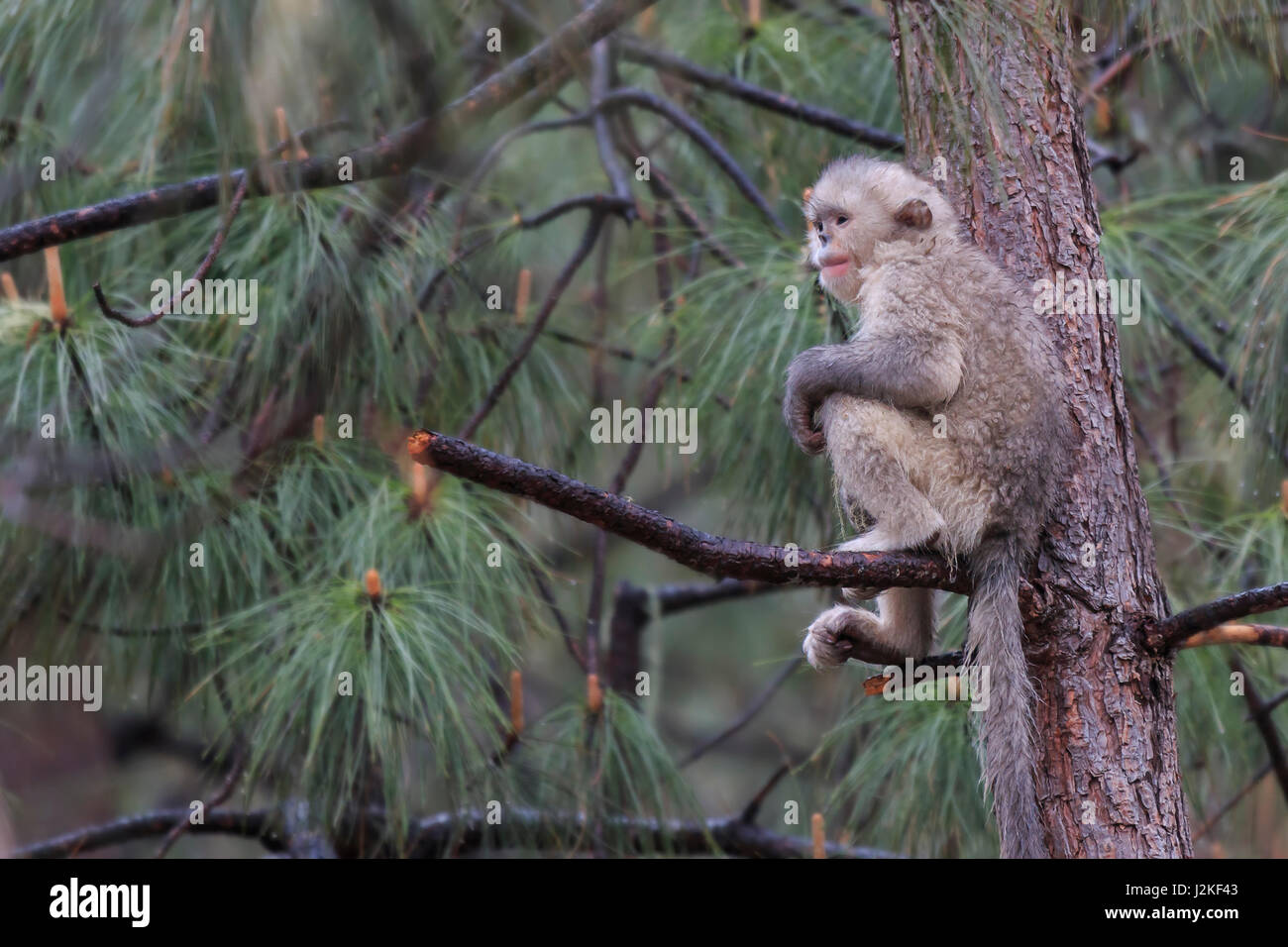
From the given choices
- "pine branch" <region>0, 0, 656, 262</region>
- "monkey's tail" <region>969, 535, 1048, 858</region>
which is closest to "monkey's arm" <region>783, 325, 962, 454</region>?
"monkey's tail" <region>969, 535, 1048, 858</region>

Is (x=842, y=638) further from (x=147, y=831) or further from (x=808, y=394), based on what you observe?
(x=147, y=831)

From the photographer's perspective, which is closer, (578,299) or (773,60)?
(773,60)

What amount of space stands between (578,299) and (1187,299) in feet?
7.48

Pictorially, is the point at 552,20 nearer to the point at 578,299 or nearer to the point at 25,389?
the point at 25,389

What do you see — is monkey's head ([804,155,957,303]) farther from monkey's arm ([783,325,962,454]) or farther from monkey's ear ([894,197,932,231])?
monkey's arm ([783,325,962,454])

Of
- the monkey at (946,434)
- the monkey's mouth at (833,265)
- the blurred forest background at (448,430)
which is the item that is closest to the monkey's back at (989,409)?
the monkey at (946,434)

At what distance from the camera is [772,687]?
13.3 ft

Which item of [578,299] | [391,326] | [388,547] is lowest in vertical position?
[388,547]

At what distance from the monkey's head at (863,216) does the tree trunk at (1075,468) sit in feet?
0.36

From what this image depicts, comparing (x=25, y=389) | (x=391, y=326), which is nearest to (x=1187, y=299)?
(x=391, y=326)

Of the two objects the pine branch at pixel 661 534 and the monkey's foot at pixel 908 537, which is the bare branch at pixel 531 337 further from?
the pine branch at pixel 661 534

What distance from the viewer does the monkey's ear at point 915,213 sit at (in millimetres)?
2576

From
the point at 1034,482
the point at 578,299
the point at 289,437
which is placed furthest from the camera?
the point at 578,299

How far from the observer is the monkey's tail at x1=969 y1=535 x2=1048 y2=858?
2.10 meters
